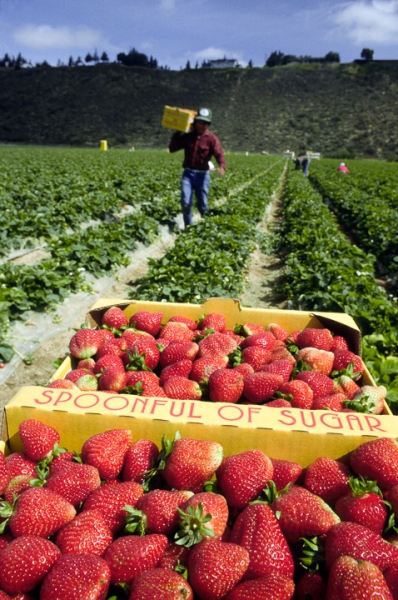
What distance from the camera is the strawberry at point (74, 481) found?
172 cm

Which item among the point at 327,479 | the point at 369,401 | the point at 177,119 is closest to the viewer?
the point at 327,479

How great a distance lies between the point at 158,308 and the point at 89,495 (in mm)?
1803

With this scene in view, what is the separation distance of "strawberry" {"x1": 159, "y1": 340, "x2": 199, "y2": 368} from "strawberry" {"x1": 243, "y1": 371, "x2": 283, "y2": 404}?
43 cm

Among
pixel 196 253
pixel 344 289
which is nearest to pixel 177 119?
pixel 196 253

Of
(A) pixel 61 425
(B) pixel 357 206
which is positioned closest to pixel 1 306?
(A) pixel 61 425

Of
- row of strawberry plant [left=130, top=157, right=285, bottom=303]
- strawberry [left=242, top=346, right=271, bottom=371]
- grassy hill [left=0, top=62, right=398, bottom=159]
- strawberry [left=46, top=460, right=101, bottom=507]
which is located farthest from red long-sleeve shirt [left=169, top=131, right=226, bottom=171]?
grassy hill [left=0, top=62, right=398, bottom=159]

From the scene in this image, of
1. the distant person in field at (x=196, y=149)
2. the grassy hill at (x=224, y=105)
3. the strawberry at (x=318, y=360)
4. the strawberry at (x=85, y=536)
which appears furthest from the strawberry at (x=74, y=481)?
the grassy hill at (x=224, y=105)

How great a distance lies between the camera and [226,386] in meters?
2.31

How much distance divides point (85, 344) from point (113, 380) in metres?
0.51

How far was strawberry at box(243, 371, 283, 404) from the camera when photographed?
2.34 metres

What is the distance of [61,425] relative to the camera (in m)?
2.07

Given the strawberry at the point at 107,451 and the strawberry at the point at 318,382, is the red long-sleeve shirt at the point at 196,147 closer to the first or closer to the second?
the strawberry at the point at 318,382

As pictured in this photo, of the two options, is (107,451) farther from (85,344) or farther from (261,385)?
(85,344)

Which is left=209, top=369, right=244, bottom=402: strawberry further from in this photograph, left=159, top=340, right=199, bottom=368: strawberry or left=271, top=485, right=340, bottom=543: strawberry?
left=271, top=485, right=340, bottom=543: strawberry
